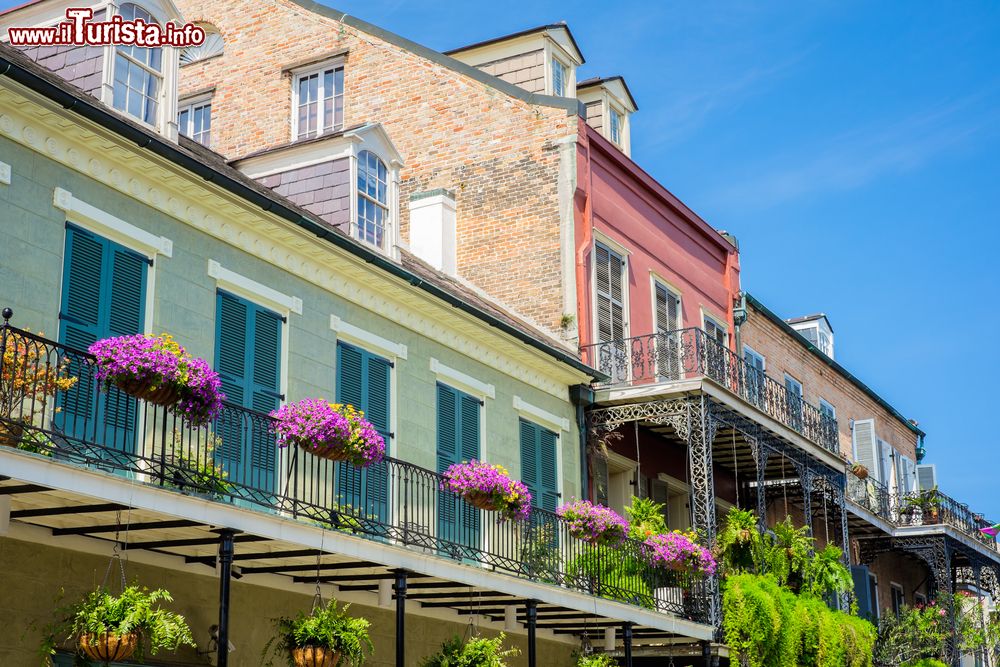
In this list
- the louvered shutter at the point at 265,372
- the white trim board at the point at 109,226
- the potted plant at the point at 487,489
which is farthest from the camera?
the potted plant at the point at 487,489

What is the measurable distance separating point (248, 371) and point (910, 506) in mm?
19756

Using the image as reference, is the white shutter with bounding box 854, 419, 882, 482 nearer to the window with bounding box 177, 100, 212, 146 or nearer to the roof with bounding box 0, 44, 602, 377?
the roof with bounding box 0, 44, 602, 377

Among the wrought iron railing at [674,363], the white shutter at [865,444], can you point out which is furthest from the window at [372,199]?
the white shutter at [865,444]

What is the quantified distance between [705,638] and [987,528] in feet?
54.7

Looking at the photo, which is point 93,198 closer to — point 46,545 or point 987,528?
point 46,545

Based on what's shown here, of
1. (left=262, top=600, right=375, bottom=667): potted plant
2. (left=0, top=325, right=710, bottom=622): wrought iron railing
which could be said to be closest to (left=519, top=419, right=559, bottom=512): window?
(left=0, top=325, right=710, bottom=622): wrought iron railing

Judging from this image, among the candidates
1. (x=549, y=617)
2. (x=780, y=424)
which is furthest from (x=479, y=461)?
(x=780, y=424)

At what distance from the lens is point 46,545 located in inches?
444

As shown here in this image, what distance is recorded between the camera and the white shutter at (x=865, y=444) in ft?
104

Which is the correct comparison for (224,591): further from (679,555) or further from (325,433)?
(679,555)

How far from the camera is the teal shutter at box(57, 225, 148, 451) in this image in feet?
37.8

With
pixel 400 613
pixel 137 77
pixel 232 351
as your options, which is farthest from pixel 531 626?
pixel 137 77

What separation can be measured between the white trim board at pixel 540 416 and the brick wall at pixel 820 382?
7951 mm

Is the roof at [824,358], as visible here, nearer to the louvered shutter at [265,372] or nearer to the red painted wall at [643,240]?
the red painted wall at [643,240]
